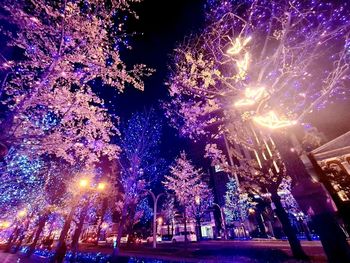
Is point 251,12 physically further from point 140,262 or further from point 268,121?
point 140,262

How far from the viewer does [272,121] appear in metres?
3.19

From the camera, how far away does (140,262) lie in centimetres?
1048

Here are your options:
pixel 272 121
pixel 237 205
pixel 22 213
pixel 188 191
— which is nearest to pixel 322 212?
pixel 272 121

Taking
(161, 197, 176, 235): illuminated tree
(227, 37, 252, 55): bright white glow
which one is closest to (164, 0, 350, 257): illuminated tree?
(227, 37, 252, 55): bright white glow

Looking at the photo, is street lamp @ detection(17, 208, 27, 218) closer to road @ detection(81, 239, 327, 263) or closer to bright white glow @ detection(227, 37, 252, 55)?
road @ detection(81, 239, 327, 263)

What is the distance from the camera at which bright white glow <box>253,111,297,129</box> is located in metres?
2.99

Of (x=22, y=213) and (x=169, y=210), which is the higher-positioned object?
(x=169, y=210)

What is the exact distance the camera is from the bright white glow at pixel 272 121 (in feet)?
9.80

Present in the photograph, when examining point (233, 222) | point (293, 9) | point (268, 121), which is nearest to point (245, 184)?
point (293, 9)

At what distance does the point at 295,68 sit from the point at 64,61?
9333 millimetres

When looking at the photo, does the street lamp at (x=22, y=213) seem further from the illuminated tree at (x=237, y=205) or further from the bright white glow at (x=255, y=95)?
the illuminated tree at (x=237, y=205)

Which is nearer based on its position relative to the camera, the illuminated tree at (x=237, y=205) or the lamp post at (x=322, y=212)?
the lamp post at (x=322, y=212)

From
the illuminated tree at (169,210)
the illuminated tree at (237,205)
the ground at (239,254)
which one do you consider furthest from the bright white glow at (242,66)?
the illuminated tree at (169,210)

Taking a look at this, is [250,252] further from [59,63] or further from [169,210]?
[169,210]
